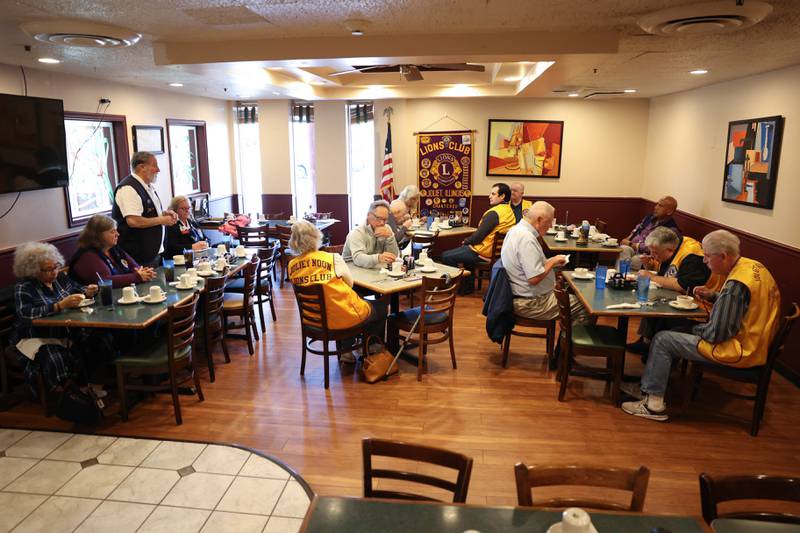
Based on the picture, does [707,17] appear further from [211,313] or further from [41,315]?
[41,315]

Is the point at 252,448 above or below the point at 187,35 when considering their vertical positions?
below

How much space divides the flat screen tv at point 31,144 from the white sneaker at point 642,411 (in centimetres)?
579

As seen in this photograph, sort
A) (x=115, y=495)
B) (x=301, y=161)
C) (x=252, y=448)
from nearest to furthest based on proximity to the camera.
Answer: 1. (x=115, y=495)
2. (x=252, y=448)
3. (x=301, y=161)

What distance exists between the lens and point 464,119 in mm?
9445

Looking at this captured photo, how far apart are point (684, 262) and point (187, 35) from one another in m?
4.37

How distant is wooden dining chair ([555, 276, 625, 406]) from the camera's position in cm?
414

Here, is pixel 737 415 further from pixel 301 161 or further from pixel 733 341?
pixel 301 161

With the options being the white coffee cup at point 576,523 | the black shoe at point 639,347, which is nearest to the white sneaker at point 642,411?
the black shoe at point 639,347

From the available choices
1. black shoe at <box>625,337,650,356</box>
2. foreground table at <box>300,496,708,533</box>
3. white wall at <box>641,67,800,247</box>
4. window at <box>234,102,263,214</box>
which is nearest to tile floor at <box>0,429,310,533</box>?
foreground table at <box>300,496,708,533</box>

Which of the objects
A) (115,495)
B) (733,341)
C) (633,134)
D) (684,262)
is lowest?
(115,495)

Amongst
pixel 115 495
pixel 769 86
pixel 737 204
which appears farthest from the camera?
pixel 737 204

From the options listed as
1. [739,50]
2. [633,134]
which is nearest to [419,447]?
[739,50]

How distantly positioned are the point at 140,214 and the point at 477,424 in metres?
3.69

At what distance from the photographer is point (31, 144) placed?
5.31 m
